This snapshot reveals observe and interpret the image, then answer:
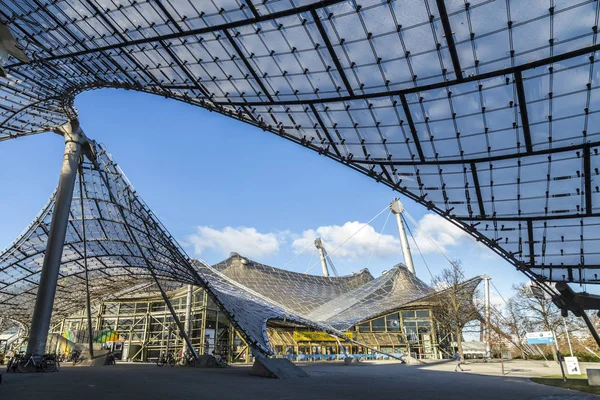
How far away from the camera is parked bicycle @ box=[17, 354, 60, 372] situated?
74.4 feet

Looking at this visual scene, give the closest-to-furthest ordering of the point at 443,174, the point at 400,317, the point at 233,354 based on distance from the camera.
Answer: the point at 443,174 < the point at 233,354 < the point at 400,317

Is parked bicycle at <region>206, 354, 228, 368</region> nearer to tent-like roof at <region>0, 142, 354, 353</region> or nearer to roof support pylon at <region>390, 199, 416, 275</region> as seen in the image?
tent-like roof at <region>0, 142, 354, 353</region>

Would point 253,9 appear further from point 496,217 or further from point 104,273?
point 104,273

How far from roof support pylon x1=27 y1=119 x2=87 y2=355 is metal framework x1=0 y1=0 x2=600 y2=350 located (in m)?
2.89

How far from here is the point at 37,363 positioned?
22922 millimetres

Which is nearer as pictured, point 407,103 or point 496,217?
point 407,103

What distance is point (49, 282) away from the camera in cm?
2531

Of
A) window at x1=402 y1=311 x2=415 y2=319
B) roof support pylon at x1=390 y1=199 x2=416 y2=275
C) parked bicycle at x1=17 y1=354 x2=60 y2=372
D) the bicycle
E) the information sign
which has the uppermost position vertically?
roof support pylon at x1=390 y1=199 x2=416 y2=275

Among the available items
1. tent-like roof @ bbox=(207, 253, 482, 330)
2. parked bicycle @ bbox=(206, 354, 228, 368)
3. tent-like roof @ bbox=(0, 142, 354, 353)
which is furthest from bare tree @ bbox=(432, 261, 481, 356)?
parked bicycle @ bbox=(206, 354, 228, 368)

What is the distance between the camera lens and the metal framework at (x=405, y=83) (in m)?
15.2

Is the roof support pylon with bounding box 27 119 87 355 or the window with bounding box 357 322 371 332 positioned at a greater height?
the roof support pylon with bounding box 27 119 87 355

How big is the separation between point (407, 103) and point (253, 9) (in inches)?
333

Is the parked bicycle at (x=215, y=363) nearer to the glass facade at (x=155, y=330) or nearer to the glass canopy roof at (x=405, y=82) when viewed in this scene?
the glass canopy roof at (x=405, y=82)

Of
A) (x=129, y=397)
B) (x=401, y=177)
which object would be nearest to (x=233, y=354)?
(x=401, y=177)
